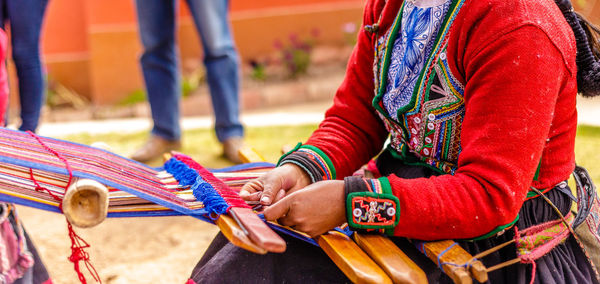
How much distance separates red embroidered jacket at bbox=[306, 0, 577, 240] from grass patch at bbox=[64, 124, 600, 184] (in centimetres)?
253

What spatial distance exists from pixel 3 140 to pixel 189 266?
1.49 metres

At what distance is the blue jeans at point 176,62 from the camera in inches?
152

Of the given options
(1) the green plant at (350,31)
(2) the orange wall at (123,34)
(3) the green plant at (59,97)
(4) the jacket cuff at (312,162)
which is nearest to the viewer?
(4) the jacket cuff at (312,162)

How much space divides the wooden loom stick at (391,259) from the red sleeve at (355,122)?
40cm

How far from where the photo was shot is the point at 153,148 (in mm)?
4219

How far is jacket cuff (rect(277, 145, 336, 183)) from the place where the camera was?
5.08 ft

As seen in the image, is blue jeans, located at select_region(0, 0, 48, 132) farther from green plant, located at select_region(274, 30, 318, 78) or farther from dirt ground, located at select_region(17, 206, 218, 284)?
green plant, located at select_region(274, 30, 318, 78)

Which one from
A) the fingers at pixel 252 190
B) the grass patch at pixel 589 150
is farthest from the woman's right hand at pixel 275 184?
the grass patch at pixel 589 150

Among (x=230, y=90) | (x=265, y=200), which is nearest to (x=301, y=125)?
(x=230, y=90)

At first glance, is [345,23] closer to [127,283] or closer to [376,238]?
[127,283]

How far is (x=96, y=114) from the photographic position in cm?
671

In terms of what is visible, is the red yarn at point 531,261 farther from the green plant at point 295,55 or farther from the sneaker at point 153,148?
the green plant at point 295,55

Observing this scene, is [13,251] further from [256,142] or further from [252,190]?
[256,142]

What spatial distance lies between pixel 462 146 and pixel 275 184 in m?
0.46
